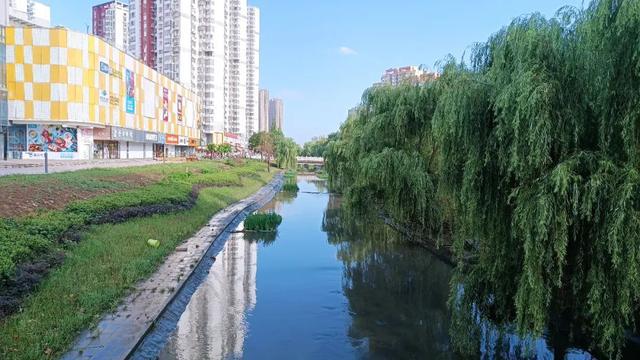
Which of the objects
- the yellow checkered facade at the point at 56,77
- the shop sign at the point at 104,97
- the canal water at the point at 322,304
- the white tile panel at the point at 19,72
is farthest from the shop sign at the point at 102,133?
the canal water at the point at 322,304

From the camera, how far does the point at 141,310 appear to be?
33.3 feet

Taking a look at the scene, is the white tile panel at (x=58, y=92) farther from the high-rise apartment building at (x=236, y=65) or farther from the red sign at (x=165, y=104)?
the high-rise apartment building at (x=236, y=65)

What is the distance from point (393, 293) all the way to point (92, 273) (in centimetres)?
801

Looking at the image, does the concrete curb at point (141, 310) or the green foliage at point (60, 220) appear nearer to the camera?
the concrete curb at point (141, 310)

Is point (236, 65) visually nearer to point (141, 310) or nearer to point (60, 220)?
point (60, 220)

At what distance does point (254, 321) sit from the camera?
1119 centimetres

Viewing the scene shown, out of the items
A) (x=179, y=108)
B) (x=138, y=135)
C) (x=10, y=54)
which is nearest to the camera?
(x=10, y=54)

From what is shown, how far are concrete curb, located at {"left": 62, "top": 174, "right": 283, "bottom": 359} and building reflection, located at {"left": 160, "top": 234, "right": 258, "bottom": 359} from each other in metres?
0.55

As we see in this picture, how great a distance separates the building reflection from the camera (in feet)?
30.6

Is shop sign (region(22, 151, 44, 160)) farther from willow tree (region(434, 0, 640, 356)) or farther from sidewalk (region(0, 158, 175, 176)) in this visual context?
willow tree (region(434, 0, 640, 356))

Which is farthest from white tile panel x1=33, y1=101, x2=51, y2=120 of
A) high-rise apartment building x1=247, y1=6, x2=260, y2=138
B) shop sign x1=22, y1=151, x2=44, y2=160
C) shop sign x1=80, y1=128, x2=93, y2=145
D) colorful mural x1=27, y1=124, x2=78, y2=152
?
high-rise apartment building x1=247, y1=6, x2=260, y2=138

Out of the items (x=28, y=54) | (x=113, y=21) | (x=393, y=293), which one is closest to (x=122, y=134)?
(x=28, y=54)

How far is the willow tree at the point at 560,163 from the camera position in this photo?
5648mm

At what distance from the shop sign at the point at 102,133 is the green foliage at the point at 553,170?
48833 millimetres
